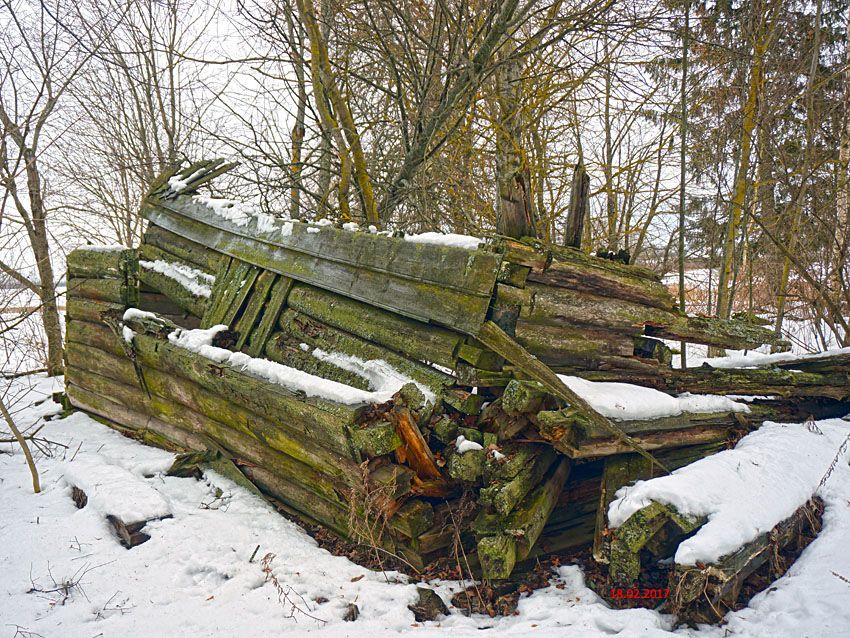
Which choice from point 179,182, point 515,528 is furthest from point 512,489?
point 179,182

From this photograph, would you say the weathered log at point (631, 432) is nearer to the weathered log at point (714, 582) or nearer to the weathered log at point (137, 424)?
the weathered log at point (714, 582)

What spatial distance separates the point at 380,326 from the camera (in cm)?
422

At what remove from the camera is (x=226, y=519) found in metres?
4.03

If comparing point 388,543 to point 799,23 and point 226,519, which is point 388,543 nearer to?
point 226,519

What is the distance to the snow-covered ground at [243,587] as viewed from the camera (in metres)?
2.81

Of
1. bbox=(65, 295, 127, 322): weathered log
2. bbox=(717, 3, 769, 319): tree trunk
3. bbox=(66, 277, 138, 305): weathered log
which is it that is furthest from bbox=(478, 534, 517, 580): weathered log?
bbox=(717, 3, 769, 319): tree trunk

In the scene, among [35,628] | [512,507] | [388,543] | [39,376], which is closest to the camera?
[35,628]

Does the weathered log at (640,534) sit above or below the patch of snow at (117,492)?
above

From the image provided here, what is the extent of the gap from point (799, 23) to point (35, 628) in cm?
1274

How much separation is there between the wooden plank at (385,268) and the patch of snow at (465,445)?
714 millimetres

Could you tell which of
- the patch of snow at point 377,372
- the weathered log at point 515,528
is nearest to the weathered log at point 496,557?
the weathered log at point 515,528

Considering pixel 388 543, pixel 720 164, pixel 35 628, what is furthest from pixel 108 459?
pixel 720 164

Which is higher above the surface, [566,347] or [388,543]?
[566,347]
